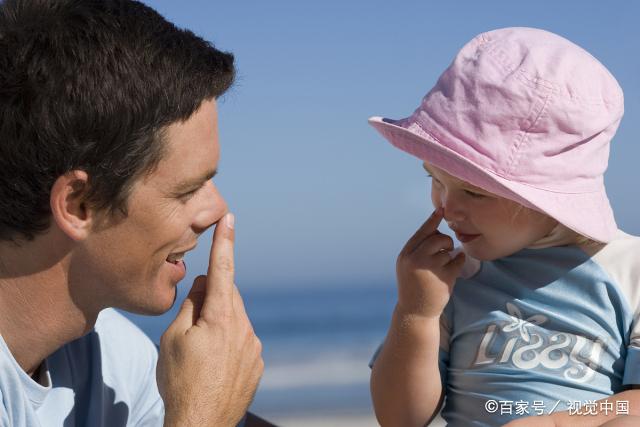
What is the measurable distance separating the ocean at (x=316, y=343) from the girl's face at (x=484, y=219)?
7.82m

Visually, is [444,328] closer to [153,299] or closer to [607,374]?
[607,374]

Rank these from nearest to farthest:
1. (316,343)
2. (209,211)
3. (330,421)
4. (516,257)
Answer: (209,211), (516,257), (330,421), (316,343)

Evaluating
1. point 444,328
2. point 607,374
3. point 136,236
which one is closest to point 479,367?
point 444,328

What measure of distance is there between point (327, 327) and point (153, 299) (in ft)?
63.9

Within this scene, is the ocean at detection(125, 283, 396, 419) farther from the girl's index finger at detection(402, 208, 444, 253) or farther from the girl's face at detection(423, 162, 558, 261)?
the girl's face at detection(423, 162, 558, 261)

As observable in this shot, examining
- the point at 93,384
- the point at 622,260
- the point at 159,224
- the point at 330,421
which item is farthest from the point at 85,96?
the point at 330,421

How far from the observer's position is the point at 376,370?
296 centimetres

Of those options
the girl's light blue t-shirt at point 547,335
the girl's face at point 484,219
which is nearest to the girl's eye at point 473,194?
the girl's face at point 484,219

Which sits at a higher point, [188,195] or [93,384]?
[188,195]

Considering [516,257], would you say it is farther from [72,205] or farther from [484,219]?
[72,205]

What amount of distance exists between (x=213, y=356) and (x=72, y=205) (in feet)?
1.77

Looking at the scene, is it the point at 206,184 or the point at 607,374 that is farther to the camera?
the point at 607,374

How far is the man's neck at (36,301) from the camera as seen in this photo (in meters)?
2.45

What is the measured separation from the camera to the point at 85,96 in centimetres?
229
